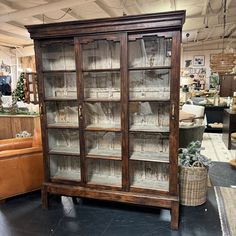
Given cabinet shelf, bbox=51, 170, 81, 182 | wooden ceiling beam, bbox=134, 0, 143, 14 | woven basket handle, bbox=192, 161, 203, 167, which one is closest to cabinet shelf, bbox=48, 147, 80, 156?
cabinet shelf, bbox=51, 170, 81, 182

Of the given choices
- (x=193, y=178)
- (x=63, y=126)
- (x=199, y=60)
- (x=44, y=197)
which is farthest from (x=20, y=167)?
(x=199, y=60)

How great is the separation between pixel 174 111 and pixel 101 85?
3.10 ft

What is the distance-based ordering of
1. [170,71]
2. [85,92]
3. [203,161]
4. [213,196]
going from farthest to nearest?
[213,196] < [203,161] < [85,92] < [170,71]

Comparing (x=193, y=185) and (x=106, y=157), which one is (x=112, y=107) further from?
(x=193, y=185)

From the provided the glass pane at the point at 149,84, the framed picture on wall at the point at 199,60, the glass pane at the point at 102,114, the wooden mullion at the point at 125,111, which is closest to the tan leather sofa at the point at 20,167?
the glass pane at the point at 102,114

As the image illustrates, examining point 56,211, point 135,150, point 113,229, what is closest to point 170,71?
point 135,150

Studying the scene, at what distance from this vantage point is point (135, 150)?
2.67 meters

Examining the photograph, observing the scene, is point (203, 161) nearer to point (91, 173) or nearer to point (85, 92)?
point (91, 173)

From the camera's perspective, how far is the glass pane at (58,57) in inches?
107

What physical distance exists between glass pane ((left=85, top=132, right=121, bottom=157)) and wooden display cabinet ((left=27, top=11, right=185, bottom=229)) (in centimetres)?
1

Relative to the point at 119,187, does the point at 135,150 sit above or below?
above

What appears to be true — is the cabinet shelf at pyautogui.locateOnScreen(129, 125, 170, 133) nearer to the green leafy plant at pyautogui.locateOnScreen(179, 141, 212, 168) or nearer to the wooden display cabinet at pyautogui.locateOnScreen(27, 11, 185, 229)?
the wooden display cabinet at pyautogui.locateOnScreen(27, 11, 185, 229)

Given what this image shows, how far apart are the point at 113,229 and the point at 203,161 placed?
135 cm

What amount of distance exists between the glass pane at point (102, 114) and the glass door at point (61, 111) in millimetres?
184
